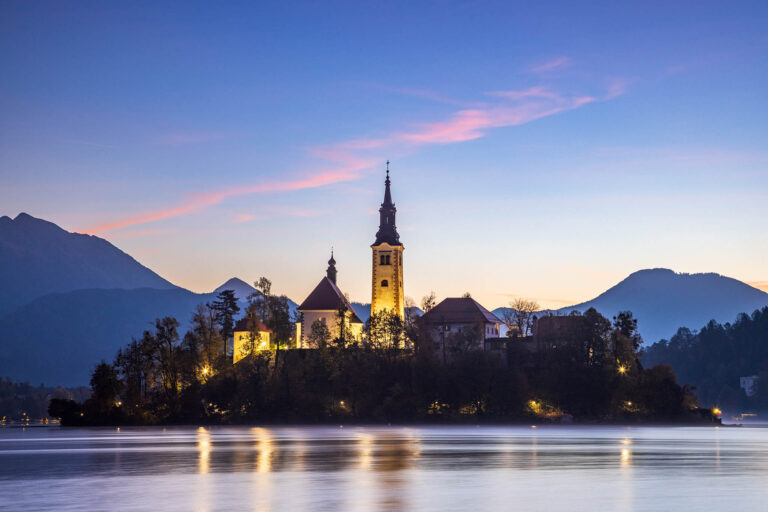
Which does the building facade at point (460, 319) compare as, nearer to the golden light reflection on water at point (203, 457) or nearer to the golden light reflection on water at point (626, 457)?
the golden light reflection on water at point (203, 457)

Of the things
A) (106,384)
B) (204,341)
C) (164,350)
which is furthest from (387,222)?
(106,384)

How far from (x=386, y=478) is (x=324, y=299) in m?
126

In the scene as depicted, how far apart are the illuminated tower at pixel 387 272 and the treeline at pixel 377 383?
24.9 m

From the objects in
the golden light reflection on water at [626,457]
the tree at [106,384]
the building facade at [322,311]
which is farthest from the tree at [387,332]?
the golden light reflection on water at [626,457]

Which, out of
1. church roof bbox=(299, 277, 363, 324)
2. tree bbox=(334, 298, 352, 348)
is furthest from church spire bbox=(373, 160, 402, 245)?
tree bbox=(334, 298, 352, 348)

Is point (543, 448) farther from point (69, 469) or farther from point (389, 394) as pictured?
point (389, 394)

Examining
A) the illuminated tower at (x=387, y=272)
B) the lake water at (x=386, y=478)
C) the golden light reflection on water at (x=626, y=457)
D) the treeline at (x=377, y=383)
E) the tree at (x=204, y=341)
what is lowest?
the golden light reflection on water at (x=626, y=457)

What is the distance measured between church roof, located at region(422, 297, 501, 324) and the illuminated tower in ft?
23.5

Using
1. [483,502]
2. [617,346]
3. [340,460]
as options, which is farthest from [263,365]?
[483,502]

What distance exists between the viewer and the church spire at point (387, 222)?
559 ft

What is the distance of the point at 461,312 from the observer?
171 m

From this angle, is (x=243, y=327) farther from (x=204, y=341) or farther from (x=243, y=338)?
(x=204, y=341)

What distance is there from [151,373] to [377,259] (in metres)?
51.5

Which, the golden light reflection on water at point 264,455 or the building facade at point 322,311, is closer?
the golden light reflection on water at point 264,455
